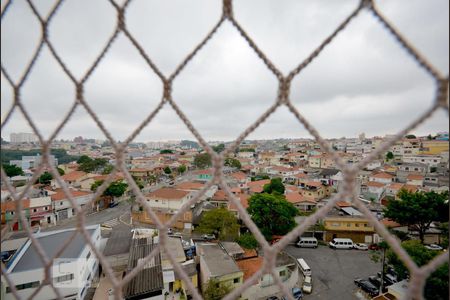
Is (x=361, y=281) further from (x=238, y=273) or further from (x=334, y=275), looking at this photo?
(x=238, y=273)

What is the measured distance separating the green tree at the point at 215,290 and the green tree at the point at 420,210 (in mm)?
4409

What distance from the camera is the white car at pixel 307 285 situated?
411cm

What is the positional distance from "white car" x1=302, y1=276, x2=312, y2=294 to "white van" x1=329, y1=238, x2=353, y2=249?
174cm

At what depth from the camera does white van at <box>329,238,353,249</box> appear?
5696 mm

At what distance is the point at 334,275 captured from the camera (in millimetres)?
4637

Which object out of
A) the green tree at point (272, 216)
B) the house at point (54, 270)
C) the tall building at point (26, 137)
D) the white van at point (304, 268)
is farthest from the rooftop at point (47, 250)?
the white van at point (304, 268)

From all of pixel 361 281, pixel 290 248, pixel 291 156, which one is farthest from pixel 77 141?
pixel 361 281

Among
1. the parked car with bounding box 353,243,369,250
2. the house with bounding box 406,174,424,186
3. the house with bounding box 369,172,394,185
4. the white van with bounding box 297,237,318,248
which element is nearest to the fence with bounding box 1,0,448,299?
the white van with bounding box 297,237,318,248

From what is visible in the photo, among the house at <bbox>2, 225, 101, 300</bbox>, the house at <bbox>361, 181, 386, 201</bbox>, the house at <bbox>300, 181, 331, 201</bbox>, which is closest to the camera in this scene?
the house at <bbox>2, 225, 101, 300</bbox>

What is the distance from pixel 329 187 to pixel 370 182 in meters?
1.45

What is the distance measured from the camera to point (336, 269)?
4828 mm

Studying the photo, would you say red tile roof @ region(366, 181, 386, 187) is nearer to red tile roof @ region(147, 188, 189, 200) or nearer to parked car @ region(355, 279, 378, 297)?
parked car @ region(355, 279, 378, 297)

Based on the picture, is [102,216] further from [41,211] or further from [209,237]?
[209,237]

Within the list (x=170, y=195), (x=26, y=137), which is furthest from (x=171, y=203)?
(x=26, y=137)
